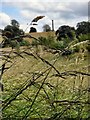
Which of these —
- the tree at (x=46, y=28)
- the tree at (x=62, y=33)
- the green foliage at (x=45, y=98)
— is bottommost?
the green foliage at (x=45, y=98)

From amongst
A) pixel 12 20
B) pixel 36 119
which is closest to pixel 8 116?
pixel 36 119

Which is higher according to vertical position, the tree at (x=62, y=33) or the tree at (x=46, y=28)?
the tree at (x=46, y=28)

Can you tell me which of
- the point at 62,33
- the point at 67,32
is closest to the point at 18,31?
the point at 62,33

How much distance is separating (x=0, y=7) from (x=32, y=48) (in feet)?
0.45

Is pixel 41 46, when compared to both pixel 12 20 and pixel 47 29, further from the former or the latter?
pixel 47 29

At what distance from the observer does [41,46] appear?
61cm

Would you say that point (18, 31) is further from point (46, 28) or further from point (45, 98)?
point (46, 28)

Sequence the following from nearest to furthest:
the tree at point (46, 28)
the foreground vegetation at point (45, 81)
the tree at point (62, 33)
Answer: the foreground vegetation at point (45, 81) < the tree at point (62, 33) < the tree at point (46, 28)

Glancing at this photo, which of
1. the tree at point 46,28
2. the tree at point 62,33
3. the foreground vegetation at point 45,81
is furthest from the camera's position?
the tree at point 46,28

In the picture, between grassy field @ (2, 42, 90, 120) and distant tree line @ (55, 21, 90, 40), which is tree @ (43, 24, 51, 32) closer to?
distant tree line @ (55, 21, 90, 40)

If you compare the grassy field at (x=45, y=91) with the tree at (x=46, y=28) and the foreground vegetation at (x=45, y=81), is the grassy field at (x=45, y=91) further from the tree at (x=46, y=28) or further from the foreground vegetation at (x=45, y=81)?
the tree at (x=46, y=28)

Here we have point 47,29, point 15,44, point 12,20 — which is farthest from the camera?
point 47,29

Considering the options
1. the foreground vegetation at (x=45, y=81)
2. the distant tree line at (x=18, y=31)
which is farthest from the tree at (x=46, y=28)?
the foreground vegetation at (x=45, y=81)

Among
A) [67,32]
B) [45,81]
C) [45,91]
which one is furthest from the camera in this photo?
[67,32]
